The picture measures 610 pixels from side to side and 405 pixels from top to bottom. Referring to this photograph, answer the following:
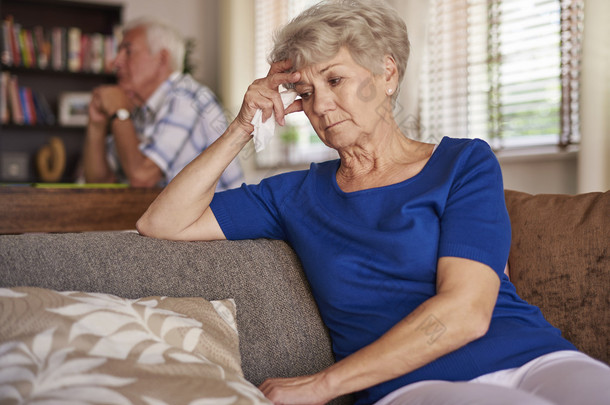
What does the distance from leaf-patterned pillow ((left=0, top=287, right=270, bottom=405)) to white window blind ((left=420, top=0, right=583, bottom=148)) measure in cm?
214

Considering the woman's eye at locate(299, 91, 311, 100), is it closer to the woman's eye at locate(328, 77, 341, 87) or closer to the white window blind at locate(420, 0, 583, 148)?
the woman's eye at locate(328, 77, 341, 87)

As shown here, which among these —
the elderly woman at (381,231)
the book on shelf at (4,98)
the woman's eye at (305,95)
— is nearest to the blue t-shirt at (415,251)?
the elderly woman at (381,231)

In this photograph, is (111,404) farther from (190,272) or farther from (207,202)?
(207,202)

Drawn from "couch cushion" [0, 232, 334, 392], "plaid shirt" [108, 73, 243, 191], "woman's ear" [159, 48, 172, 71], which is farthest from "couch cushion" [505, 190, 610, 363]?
"woman's ear" [159, 48, 172, 71]

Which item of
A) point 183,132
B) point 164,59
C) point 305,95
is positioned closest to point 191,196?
point 305,95

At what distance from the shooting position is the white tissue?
1.43m

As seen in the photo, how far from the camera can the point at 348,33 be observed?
51.1 inches

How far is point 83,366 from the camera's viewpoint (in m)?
0.83

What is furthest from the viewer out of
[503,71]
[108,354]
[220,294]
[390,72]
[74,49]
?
[74,49]

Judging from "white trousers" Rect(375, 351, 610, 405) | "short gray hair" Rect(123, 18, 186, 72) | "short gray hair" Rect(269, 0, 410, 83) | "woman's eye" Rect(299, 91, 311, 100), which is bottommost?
"white trousers" Rect(375, 351, 610, 405)

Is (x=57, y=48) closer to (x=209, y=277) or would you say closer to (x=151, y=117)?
(x=151, y=117)

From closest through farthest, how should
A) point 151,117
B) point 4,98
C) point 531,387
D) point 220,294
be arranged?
point 531,387 → point 220,294 → point 151,117 → point 4,98

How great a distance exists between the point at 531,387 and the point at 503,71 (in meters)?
2.27

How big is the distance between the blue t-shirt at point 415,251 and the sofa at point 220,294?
104 millimetres
